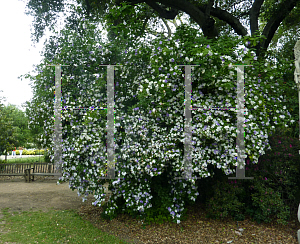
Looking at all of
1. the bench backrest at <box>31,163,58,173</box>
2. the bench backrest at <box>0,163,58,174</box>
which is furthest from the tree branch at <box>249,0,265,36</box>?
the bench backrest at <box>0,163,58,174</box>

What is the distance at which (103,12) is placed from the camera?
9750 mm

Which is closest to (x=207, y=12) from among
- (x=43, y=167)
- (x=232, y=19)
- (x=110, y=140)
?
(x=232, y=19)

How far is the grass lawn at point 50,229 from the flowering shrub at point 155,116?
74 centimetres

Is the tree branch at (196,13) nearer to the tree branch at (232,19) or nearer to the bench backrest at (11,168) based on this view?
the tree branch at (232,19)

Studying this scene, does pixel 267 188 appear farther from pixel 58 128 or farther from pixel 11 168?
pixel 11 168

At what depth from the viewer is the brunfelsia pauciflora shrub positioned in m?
5.57

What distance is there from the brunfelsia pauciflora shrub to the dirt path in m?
4.31

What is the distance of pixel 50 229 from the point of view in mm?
5379

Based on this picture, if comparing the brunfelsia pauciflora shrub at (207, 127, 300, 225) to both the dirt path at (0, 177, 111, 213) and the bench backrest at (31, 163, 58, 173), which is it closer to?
the dirt path at (0, 177, 111, 213)

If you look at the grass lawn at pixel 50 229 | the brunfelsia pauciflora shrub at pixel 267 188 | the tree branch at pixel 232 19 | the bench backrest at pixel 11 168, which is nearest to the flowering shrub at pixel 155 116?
the grass lawn at pixel 50 229

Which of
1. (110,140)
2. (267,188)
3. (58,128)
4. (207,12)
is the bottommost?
(267,188)

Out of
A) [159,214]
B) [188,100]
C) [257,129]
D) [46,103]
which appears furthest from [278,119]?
[46,103]

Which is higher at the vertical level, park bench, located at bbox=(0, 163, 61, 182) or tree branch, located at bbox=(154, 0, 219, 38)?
tree branch, located at bbox=(154, 0, 219, 38)

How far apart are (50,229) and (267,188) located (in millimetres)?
5030
